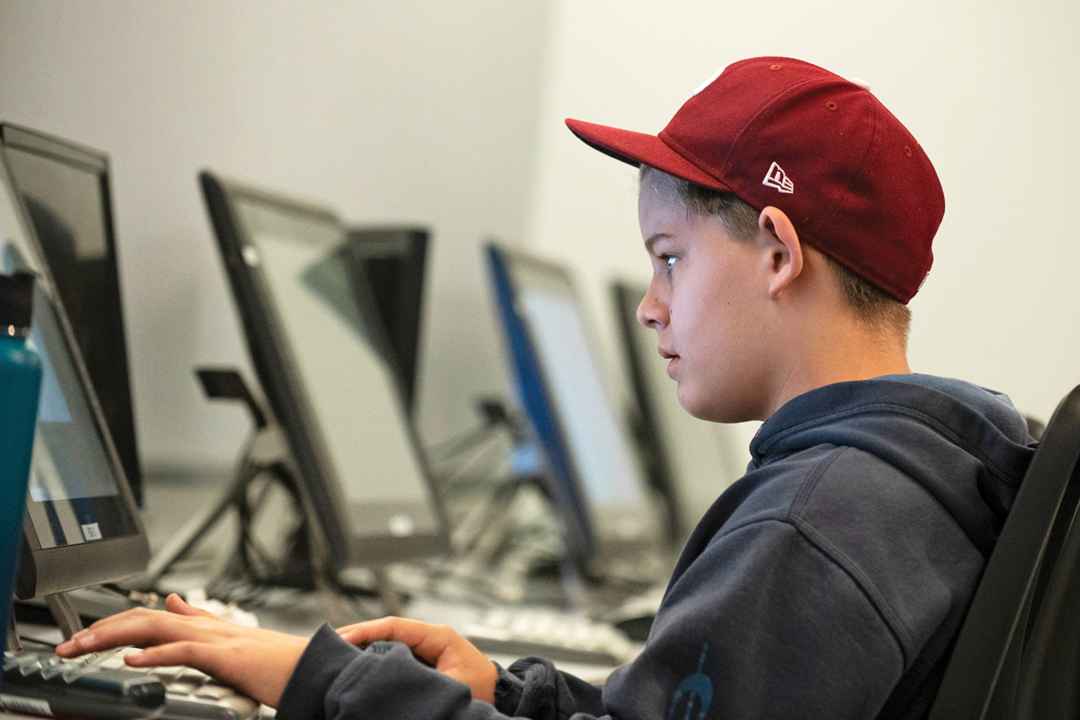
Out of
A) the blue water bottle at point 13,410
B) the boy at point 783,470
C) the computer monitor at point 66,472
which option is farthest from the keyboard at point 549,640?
the blue water bottle at point 13,410

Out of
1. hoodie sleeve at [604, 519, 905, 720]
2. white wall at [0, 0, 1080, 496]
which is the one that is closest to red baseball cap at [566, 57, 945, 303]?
hoodie sleeve at [604, 519, 905, 720]

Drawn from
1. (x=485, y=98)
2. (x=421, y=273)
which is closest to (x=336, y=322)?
(x=421, y=273)

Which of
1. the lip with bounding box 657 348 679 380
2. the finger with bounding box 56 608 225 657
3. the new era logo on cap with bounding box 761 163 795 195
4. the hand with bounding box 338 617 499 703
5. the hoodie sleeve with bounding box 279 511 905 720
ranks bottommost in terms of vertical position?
the hand with bounding box 338 617 499 703

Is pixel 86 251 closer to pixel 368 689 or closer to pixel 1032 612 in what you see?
pixel 368 689

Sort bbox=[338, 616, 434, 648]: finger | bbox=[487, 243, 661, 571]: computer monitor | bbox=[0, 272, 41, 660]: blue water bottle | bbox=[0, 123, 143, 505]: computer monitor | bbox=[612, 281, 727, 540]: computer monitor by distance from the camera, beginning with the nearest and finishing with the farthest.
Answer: bbox=[0, 272, 41, 660]: blue water bottle < bbox=[338, 616, 434, 648]: finger < bbox=[0, 123, 143, 505]: computer monitor < bbox=[487, 243, 661, 571]: computer monitor < bbox=[612, 281, 727, 540]: computer monitor

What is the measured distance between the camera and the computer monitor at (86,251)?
3.02ft

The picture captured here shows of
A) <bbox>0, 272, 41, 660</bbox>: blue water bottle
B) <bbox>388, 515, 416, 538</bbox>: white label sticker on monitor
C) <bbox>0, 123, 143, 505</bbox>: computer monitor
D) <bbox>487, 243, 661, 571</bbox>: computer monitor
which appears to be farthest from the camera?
<bbox>487, 243, 661, 571</bbox>: computer monitor

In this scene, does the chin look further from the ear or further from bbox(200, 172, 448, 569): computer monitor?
bbox(200, 172, 448, 569): computer monitor

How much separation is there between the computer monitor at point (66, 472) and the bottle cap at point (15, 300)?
0.83ft

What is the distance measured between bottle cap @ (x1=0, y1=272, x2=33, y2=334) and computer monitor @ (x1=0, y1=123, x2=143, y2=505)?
460 mm

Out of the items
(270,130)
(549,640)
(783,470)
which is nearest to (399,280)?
(270,130)

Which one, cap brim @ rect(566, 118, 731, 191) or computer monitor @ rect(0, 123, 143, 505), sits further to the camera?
computer monitor @ rect(0, 123, 143, 505)

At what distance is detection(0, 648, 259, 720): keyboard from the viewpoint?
52cm

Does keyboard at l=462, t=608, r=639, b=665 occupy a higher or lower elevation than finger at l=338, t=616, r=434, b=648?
lower
